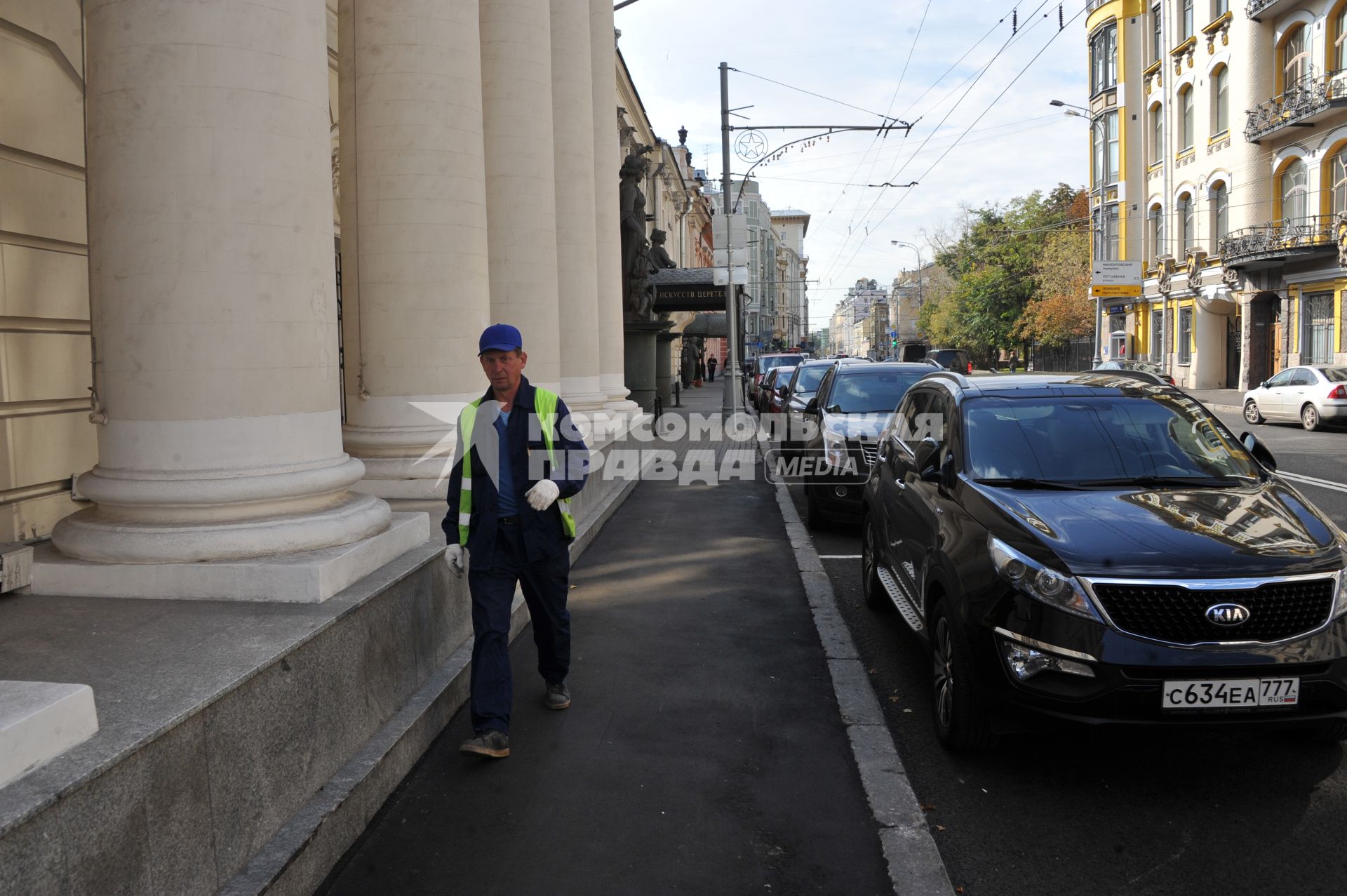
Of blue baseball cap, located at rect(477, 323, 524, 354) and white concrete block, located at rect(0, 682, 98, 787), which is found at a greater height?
blue baseball cap, located at rect(477, 323, 524, 354)

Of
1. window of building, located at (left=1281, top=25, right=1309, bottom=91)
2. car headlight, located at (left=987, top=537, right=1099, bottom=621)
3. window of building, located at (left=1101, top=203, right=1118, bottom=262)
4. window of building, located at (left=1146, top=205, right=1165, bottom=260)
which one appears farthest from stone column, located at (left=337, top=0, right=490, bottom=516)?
window of building, located at (left=1101, top=203, right=1118, bottom=262)

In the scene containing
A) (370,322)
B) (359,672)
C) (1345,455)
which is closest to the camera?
(359,672)

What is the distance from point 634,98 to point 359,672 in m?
31.5

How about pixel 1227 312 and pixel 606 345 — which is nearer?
pixel 606 345

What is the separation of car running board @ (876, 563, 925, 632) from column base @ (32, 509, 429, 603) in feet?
9.73

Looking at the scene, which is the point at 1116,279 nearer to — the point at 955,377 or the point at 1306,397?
the point at 1306,397

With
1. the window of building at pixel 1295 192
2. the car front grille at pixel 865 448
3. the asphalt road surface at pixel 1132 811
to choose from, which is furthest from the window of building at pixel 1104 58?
the asphalt road surface at pixel 1132 811

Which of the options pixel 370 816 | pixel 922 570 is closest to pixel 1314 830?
pixel 922 570

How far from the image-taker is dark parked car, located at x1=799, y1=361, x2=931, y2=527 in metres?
10.8

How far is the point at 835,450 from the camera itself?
36.0ft

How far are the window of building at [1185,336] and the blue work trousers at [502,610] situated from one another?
153 feet

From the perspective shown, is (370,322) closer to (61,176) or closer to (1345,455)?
(61,176)

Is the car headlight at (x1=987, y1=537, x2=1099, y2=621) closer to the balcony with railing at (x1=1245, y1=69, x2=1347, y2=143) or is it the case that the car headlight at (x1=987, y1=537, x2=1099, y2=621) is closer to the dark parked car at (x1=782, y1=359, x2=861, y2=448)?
Result: the dark parked car at (x1=782, y1=359, x2=861, y2=448)

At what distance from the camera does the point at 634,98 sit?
3353 cm
